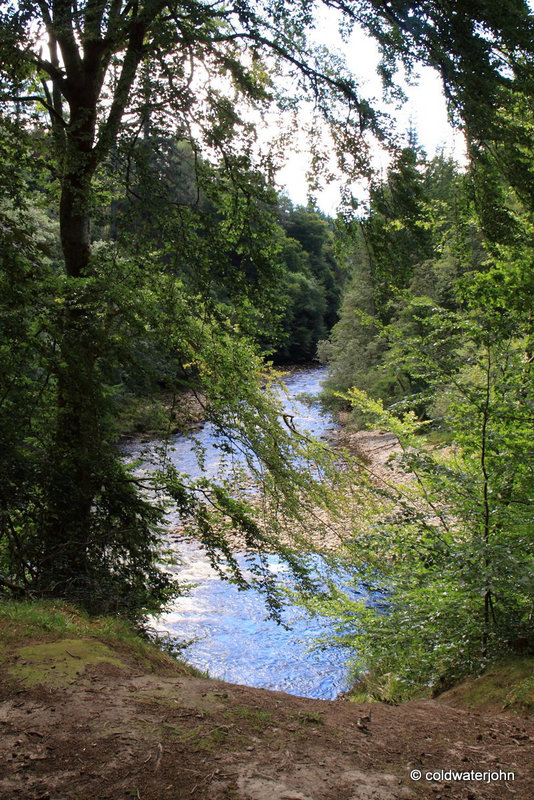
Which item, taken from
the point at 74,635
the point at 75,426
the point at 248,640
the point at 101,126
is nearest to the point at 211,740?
the point at 74,635

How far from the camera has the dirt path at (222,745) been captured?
2.61 m

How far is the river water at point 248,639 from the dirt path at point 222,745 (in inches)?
135

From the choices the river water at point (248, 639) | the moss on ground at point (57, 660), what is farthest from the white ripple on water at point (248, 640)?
the moss on ground at point (57, 660)

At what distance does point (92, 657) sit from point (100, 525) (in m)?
2.05

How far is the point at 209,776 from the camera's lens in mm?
2678

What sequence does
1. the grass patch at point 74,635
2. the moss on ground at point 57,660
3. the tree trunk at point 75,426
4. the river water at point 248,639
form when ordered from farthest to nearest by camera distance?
the river water at point 248,639 → the tree trunk at point 75,426 → the grass patch at point 74,635 → the moss on ground at point 57,660

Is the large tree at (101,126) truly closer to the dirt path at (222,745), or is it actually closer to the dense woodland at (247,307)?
the dense woodland at (247,307)

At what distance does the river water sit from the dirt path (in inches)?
135

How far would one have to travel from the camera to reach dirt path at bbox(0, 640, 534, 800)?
261 cm

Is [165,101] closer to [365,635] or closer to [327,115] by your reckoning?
[327,115]

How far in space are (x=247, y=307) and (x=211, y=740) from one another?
3.75m

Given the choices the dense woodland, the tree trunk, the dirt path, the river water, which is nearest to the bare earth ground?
the dirt path

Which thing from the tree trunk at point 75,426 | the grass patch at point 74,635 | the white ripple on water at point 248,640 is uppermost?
the tree trunk at point 75,426

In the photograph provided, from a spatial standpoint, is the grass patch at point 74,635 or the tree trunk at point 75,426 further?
the tree trunk at point 75,426
